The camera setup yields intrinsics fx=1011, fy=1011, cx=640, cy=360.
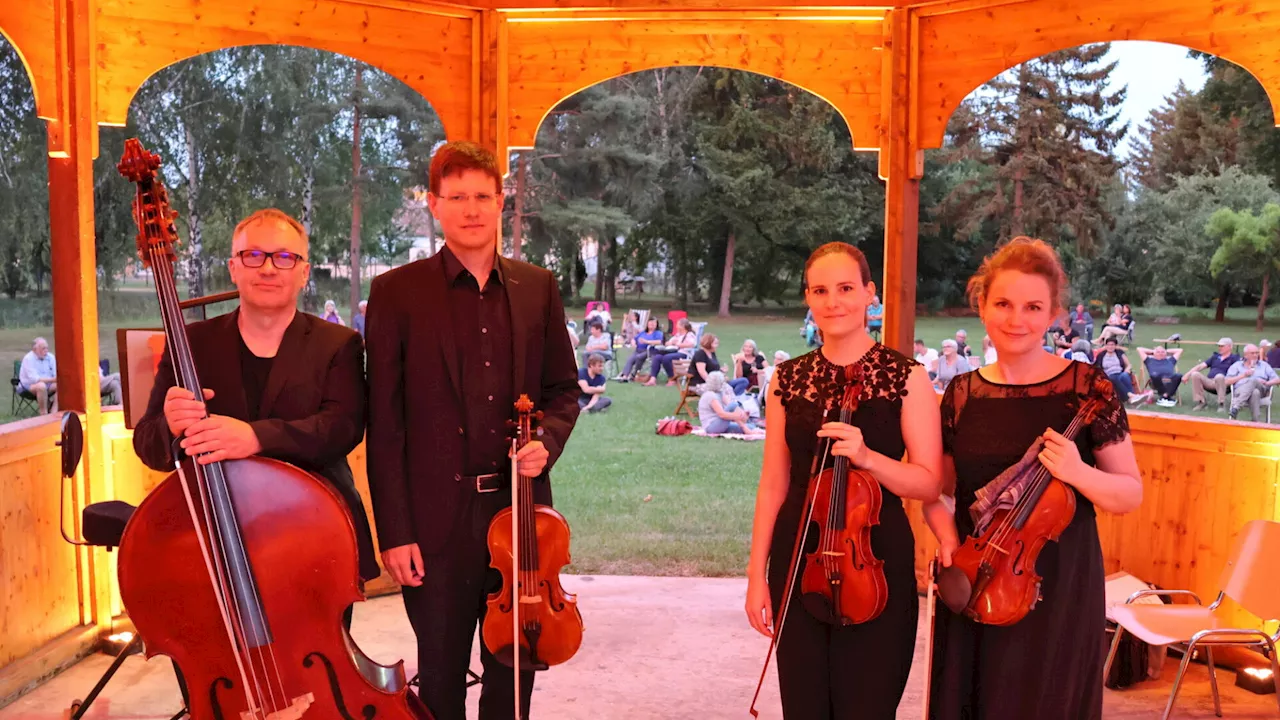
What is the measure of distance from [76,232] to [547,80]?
2.10 m

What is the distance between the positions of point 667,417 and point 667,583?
6.90 meters

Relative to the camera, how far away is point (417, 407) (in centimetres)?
221

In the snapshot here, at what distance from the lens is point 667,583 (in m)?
5.35

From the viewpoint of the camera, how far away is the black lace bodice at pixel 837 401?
2.08 metres

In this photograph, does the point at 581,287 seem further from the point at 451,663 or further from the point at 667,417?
the point at 451,663

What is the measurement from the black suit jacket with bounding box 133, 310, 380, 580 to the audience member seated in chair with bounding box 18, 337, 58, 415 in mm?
8850

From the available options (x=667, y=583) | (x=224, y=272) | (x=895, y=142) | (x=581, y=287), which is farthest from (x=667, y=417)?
(x=895, y=142)

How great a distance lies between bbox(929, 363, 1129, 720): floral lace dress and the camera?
204 cm

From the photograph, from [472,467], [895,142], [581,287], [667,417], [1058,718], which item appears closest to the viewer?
[1058,718]

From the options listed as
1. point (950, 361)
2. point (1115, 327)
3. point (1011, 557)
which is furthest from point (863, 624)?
point (1115, 327)

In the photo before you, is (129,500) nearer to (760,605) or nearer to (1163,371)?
(760,605)

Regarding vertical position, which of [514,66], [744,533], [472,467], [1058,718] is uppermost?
[514,66]

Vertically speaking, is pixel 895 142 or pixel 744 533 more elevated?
pixel 895 142

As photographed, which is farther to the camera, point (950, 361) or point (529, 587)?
point (950, 361)
